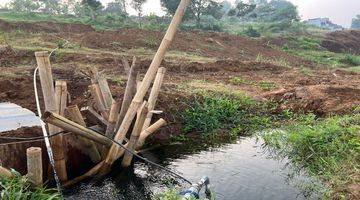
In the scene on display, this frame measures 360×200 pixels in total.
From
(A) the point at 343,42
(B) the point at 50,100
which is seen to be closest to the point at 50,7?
(A) the point at 343,42

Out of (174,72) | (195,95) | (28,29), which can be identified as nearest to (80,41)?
(28,29)

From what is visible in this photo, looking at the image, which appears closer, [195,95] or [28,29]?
[195,95]

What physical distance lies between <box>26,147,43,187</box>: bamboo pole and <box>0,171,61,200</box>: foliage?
3.0 inches

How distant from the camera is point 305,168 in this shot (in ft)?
22.9

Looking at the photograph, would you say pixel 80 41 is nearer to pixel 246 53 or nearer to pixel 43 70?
pixel 246 53

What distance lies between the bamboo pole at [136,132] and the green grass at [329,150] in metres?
2.70

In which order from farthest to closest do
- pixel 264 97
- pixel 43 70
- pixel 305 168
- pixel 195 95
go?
pixel 264 97 < pixel 195 95 < pixel 305 168 < pixel 43 70

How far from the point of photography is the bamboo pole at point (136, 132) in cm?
591

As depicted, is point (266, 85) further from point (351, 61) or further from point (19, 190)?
point (351, 61)

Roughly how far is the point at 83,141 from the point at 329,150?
3950 mm

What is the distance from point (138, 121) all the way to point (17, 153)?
5.54ft

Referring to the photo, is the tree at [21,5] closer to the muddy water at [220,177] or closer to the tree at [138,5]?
the tree at [138,5]

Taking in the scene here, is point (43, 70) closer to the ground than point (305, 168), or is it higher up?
higher up

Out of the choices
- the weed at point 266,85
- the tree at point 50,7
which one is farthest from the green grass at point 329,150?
the tree at point 50,7
